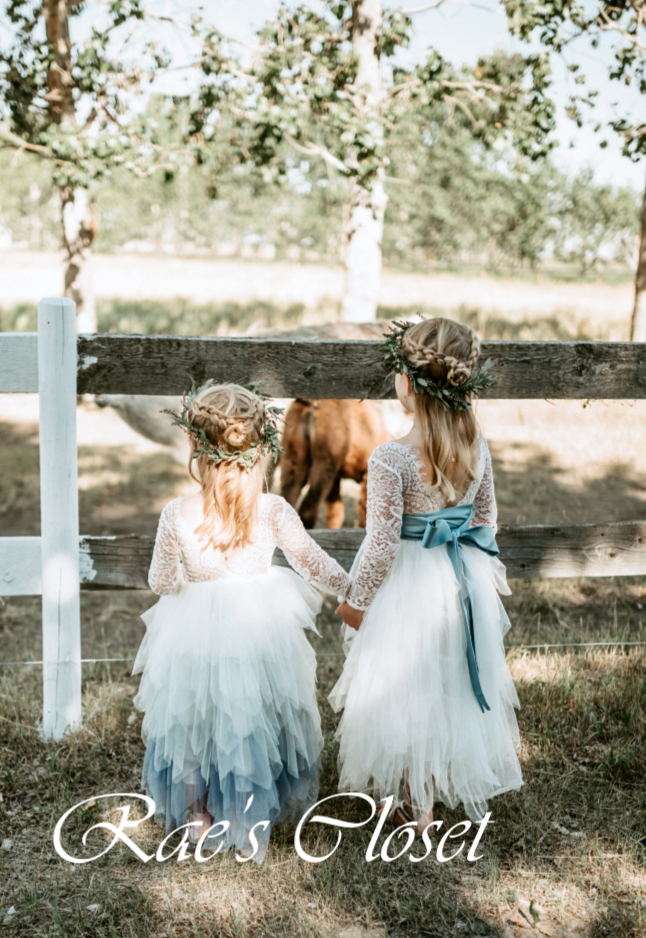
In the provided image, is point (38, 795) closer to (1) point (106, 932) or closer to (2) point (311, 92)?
(1) point (106, 932)

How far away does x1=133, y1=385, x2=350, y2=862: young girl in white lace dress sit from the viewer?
236 cm

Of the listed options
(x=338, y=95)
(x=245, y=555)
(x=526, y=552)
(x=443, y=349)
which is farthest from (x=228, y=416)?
(x=338, y=95)

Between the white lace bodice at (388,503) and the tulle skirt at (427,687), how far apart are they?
9cm

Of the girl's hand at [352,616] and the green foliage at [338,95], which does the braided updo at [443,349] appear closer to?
the girl's hand at [352,616]

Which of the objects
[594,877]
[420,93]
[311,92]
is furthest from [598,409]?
[594,877]

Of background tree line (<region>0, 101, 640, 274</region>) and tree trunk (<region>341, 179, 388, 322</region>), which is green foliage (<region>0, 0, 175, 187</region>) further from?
background tree line (<region>0, 101, 640, 274</region>)

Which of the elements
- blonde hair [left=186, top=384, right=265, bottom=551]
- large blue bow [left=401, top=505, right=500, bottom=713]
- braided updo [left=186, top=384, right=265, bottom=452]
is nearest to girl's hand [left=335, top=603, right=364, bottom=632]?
large blue bow [left=401, top=505, right=500, bottom=713]

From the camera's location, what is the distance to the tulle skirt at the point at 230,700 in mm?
2402

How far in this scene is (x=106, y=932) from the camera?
218 centimetres

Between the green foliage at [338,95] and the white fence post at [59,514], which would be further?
the green foliage at [338,95]

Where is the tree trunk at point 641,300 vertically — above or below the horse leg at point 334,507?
above

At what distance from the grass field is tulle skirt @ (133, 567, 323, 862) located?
181 mm

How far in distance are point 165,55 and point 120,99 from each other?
2.22ft

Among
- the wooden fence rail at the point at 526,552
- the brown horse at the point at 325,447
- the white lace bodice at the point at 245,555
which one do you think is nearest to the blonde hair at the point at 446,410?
the white lace bodice at the point at 245,555
